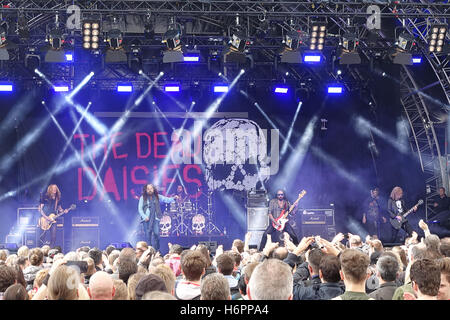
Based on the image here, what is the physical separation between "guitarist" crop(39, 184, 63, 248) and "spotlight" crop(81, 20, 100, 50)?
4881mm

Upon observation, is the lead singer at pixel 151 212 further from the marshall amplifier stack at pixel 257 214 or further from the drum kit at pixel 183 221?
the marshall amplifier stack at pixel 257 214

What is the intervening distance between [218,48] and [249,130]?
9.65 ft

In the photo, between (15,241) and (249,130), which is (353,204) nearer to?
(249,130)

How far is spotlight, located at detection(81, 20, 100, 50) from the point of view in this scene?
13.0 metres

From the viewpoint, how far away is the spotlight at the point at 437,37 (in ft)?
43.3

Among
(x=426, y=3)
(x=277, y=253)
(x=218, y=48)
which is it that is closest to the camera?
(x=277, y=253)

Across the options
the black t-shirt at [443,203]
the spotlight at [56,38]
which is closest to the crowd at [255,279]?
the spotlight at [56,38]

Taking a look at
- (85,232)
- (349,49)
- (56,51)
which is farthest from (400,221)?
(56,51)

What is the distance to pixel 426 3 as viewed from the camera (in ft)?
43.4

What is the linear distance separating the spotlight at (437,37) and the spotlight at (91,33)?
7.04 metres

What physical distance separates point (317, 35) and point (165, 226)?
655 centimetres

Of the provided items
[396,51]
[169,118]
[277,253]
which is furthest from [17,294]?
[169,118]

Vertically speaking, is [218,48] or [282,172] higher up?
[218,48]

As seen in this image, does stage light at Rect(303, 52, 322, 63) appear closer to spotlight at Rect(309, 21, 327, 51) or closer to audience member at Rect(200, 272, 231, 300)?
spotlight at Rect(309, 21, 327, 51)
